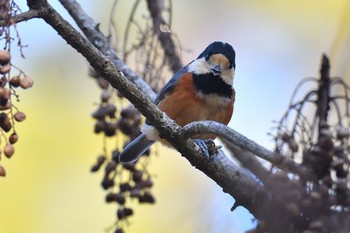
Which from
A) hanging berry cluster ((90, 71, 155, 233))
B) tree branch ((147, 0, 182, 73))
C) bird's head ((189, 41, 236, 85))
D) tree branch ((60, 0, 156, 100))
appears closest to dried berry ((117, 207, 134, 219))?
hanging berry cluster ((90, 71, 155, 233))

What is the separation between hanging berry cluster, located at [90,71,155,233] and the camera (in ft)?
10.9

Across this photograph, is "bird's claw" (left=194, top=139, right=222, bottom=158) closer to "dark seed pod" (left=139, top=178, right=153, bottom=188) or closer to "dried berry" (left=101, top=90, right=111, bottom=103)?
"dark seed pod" (left=139, top=178, right=153, bottom=188)

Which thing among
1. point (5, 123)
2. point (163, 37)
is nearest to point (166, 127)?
point (5, 123)

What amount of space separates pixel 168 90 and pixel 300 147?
3.73 ft

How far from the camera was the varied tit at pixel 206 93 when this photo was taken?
369 centimetres

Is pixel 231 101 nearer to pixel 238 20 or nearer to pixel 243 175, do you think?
pixel 243 175

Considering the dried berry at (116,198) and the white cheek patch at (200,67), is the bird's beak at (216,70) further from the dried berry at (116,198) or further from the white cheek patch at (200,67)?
the dried berry at (116,198)

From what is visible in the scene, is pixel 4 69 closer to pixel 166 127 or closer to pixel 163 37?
pixel 166 127

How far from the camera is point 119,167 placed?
3490mm

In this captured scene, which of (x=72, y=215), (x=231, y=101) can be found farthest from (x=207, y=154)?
(x=72, y=215)

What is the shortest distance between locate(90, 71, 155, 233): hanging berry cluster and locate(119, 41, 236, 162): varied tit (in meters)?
0.16

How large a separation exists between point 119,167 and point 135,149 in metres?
0.43

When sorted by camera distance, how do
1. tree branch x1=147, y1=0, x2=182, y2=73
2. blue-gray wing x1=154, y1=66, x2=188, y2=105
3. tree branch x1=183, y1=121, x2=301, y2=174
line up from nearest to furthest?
tree branch x1=183, y1=121, x2=301, y2=174
blue-gray wing x1=154, y1=66, x2=188, y2=105
tree branch x1=147, y1=0, x2=182, y2=73

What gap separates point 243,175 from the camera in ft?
9.78
